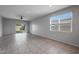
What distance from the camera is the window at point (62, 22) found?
512 cm

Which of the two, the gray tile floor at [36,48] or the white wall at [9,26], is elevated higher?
the white wall at [9,26]

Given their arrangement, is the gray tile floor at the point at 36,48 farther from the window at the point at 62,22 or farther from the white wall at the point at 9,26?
the white wall at the point at 9,26

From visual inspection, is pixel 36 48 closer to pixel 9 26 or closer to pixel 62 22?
pixel 62 22

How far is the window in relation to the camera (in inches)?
201

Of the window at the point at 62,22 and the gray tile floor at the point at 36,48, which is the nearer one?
the gray tile floor at the point at 36,48

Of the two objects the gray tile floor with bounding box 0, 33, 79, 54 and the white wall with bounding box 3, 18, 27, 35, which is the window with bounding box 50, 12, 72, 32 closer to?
the gray tile floor with bounding box 0, 33, 79, 54

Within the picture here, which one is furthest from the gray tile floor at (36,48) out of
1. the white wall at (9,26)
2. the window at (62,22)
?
the white wall at (9,26)

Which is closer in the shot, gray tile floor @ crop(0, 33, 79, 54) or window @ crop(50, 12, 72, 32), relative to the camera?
gray tile floor @ crop(0, 33, 79, 54)

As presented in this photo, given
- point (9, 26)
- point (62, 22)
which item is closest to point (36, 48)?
point (62, 22)

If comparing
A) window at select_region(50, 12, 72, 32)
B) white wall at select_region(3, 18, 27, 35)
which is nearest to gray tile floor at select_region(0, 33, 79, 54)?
window at select_region(50, 12, 72, 32)

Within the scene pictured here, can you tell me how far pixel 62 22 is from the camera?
5887mm

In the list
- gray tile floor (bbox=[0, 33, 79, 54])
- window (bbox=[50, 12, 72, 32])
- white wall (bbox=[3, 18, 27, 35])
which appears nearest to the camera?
gray tile floor (bbox=[0, 33, 79, 54])

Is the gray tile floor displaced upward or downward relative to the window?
downward
